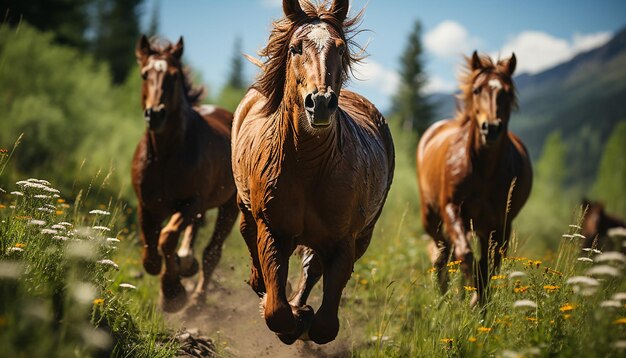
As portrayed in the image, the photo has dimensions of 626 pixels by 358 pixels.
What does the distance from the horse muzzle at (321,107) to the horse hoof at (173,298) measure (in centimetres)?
439

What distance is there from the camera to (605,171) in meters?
59.2

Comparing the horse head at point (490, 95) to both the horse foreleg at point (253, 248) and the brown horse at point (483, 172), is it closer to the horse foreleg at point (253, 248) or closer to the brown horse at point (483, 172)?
the brown horse at point (483, 172)

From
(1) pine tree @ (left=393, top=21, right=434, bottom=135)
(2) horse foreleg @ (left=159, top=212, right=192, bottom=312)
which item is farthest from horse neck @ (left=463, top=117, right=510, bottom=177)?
(1) pine tree @ (left=393, top=21, right=434, bottom=135)

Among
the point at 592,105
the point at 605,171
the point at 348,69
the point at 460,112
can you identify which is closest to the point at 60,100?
the point at 460,112

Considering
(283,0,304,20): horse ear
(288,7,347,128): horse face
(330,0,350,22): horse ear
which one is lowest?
(288,7,347,128): horse face

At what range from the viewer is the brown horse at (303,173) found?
14.7ft

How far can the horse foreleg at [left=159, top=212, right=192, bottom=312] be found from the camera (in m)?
7.35

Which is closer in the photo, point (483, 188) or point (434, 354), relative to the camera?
point (434, 354)

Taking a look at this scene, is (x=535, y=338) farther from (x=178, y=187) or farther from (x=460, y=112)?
(x=460, y=112)

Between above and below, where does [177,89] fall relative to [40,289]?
above

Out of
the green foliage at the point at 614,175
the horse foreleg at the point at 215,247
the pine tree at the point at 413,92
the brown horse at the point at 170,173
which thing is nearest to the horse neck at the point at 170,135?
the brown horse at the point at 170,173

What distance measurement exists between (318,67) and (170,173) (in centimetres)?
408

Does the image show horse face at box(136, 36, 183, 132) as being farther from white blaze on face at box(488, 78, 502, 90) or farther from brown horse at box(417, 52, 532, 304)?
white blaze on face at box(488, 78, 502, 90)

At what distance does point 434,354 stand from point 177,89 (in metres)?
4.75
